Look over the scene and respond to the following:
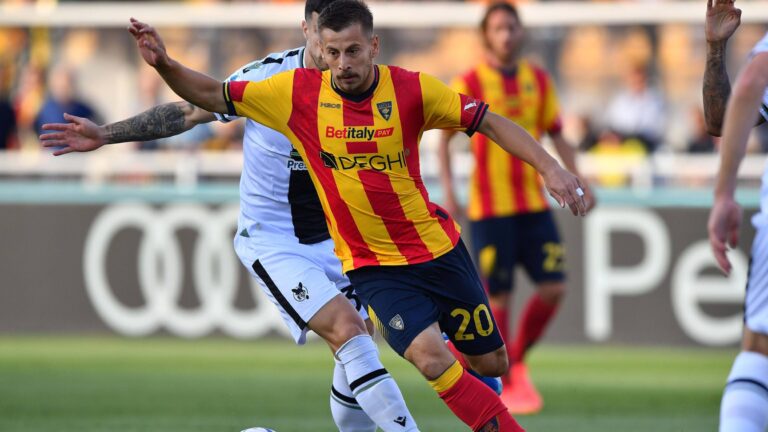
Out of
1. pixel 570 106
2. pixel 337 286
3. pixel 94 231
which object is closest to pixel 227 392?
pixel 337 286

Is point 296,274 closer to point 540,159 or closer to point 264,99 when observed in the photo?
point 264,99

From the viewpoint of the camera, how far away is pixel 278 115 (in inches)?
239

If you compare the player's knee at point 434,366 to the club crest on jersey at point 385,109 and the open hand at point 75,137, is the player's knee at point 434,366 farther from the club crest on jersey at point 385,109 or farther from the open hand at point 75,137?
the open hand at point 75,137

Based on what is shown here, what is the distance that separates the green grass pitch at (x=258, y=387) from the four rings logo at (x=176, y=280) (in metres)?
0.18

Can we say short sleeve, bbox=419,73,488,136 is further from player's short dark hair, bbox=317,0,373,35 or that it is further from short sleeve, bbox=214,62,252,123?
short sleeve, bbox=214,62,252,123

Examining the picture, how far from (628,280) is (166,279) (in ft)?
14.6

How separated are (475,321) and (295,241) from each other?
1147 mm

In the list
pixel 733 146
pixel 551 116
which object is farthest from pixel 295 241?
pixel 551 116

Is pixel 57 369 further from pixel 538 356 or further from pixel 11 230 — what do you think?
pixel 538 356

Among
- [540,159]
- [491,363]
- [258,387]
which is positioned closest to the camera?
[540,159]

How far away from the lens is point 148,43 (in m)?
5.66

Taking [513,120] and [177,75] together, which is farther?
[513,120]

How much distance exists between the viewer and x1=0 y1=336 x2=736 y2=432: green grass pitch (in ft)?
27.7

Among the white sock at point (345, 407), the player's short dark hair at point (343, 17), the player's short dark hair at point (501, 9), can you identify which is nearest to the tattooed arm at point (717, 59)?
the player's short dark hair at point (343, 17)
